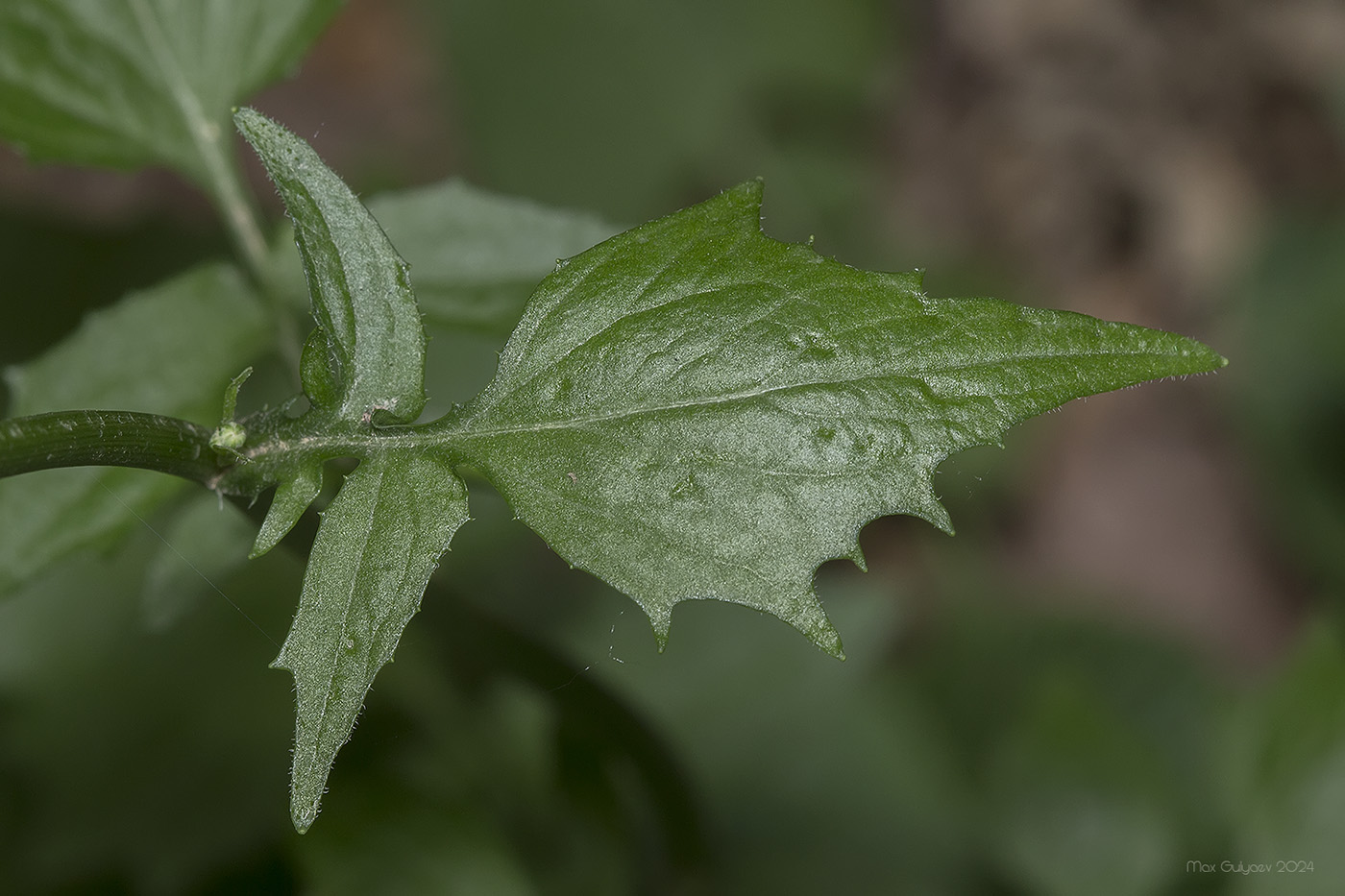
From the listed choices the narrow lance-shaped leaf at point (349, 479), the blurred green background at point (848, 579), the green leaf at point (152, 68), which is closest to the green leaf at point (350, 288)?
the narrow lance-shaped leaf at point (349, 479)

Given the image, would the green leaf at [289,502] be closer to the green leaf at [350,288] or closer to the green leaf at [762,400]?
the green leaf at [350,288]

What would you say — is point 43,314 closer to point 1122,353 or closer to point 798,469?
point 798,469

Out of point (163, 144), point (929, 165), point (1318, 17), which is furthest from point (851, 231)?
point (163, 144)

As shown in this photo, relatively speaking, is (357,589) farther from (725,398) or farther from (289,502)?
(725,398)

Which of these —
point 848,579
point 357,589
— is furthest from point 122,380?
point 848,579

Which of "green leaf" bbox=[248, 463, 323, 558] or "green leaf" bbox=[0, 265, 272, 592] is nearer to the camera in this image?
"green leaf" bbox=[248, 463, 323, 558]

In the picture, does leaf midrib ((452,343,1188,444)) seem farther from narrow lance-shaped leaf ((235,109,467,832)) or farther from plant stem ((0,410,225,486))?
plant stem ((0,410,225,486))

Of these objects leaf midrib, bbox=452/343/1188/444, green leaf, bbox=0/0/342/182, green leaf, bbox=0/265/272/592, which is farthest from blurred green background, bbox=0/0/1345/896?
green leaf, bbox=0/0/342/182
